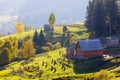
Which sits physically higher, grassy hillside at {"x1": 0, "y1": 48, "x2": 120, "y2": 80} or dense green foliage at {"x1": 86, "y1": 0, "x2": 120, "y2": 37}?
dense green foliage at {"x1": 86, "y1": 0, "x2": 120, "y2": 37}

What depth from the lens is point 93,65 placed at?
114312 millimetres

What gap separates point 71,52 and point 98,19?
99.8ft

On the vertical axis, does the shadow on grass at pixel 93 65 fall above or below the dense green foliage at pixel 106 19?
below

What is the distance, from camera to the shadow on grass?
11017cm

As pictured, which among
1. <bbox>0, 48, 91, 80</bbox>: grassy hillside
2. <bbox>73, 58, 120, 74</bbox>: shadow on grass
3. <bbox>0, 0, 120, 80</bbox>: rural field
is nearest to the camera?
<bbox>0, 0, 120, 80</bbox>: rural field

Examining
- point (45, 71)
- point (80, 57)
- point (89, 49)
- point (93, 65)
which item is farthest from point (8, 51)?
point (93, 65)

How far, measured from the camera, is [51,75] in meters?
107

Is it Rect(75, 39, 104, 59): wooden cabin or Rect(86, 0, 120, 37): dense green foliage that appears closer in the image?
Rect(75, 39, 104, 59): wooden cabin

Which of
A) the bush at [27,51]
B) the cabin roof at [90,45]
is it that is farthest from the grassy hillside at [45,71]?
the bush at [27,51]

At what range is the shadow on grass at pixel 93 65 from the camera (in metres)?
110

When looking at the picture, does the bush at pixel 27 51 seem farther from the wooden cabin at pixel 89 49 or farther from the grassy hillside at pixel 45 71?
the wooden cabin at pixel 89 49

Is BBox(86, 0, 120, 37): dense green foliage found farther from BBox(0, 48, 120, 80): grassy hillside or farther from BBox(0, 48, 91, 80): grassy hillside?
BBox(0, 48, 120, 80): grassy hillside

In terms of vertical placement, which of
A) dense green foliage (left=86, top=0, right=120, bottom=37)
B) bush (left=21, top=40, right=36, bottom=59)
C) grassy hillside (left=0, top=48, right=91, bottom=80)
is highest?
dense green foliage (left=86, top=0, right=120, bottom=37)

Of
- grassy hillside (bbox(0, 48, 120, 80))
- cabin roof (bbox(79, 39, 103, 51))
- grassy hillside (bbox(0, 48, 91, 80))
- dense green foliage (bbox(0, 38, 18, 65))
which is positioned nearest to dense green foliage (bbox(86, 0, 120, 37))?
cabin roof (bbox(79, 39, 103, 51))
